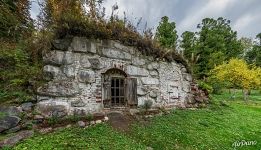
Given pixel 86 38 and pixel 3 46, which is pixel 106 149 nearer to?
pixel 86 38

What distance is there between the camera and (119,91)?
7.00 metres

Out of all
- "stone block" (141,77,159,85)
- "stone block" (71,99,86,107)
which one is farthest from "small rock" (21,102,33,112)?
"stone block" (141,77,159,85)

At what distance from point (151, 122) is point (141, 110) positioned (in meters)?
0.71

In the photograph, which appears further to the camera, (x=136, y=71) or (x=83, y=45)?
(x=136, y=71)

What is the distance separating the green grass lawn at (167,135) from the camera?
4602 mm

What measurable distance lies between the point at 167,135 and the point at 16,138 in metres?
3.48

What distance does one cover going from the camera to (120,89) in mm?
7016

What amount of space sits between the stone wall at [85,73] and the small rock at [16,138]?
68 cm

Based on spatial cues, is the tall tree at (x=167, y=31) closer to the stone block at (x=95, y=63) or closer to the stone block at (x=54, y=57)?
the stone block at (x=95, y=63)

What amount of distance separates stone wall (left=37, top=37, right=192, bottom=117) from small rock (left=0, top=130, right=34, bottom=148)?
0.68 m

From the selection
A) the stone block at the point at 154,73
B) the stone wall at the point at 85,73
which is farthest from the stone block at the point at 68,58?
the stone block at the point at 154,73

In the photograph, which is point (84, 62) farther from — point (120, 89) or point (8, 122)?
point (8, 122)

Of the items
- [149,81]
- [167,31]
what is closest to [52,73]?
[149,81]

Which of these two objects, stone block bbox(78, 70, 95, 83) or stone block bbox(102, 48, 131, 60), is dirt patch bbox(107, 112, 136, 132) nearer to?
stone block bbox(78, 70, 95, 83)
